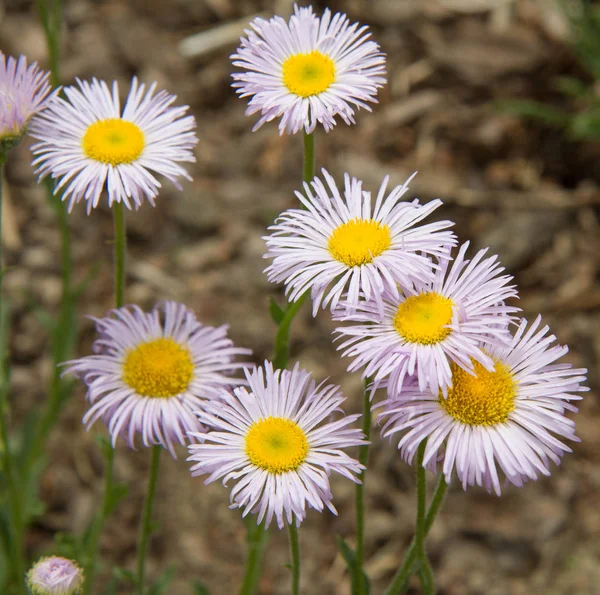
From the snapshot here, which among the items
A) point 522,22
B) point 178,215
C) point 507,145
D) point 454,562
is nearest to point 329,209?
point 454,562

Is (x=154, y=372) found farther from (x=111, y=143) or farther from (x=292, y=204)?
(x=292, y=204)

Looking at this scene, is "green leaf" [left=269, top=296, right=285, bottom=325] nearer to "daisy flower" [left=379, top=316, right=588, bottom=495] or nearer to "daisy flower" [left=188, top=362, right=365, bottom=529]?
"daisy flower" [left=188, top=362, right=365, bottom=529]

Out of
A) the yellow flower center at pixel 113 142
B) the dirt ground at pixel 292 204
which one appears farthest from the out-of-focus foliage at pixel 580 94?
the yellow flower center at pixel 113 142

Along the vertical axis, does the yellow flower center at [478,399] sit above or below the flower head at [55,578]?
above

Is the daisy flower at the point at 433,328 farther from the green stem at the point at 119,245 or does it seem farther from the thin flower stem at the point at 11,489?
the thin flower stem at the point at 11,489

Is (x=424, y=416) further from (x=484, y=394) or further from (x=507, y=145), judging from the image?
(x=507, y=145)

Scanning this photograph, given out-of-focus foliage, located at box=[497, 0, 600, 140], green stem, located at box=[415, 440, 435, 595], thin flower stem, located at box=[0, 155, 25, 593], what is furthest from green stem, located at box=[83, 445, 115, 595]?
out-of-focus foliage, located at box=[497, 0, 600, 140]

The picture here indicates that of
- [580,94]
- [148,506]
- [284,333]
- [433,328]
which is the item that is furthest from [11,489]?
[580,94]
